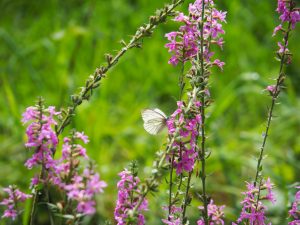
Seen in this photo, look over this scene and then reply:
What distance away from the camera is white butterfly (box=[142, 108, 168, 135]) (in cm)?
164

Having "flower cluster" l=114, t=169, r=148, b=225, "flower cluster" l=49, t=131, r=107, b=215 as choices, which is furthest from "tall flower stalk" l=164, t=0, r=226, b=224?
"flower cluster" l=49, t=131, r=107, b=215

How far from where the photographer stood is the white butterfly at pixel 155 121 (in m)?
1.64

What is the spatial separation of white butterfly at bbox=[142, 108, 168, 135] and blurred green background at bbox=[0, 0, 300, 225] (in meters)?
1.47

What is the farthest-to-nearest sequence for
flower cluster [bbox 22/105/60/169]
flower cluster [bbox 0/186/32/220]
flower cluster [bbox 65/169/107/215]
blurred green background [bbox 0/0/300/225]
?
blurred green background [bbox 0/0/300/225] → flower cluster [bbox 0/186/32/220] → flower cluster [bbox 22/105/60/169] → flower cluster [bbox 65/169/107/215]

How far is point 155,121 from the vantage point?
1.66 m

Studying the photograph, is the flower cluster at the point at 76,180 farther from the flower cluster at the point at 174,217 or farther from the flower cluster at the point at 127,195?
the flower cluster at the point at 174,217

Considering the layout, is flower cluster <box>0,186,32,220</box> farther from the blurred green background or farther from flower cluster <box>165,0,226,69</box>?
the blurred green background

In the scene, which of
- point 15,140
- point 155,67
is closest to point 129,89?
point 155,67

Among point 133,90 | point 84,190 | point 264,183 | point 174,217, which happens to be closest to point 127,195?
point 174,217

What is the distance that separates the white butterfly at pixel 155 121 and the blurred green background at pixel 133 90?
1.47m

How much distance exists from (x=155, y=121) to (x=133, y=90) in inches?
153

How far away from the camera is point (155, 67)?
5.46 m

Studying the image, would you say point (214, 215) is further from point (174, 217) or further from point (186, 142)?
point (186, 142)

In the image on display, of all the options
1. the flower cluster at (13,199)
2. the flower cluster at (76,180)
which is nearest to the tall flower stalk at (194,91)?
the flower cluster at (76,180)
